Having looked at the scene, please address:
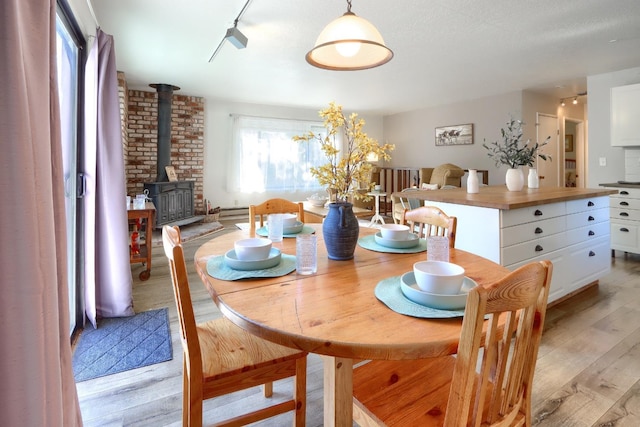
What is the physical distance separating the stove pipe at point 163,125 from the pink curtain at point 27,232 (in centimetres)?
509

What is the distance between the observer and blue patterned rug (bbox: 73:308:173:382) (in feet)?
5.99

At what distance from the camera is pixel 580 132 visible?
6926mm

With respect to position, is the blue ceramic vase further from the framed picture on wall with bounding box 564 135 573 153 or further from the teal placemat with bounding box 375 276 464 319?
the framed picture on wall with bounding box 564 135 573 153

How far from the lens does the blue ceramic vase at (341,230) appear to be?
49.8 inches

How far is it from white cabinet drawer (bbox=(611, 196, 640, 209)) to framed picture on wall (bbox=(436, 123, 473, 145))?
310 centimetres

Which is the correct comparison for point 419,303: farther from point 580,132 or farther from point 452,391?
point 580,132

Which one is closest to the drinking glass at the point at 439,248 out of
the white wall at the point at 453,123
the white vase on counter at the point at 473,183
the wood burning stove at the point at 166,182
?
the white vase on counter at the point at 473,183

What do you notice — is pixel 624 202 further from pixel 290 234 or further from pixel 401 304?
pixel 401 304

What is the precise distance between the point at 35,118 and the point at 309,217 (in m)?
2.35

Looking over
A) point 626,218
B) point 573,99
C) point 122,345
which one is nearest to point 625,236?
point 626,218

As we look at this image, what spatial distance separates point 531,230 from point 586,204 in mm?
850

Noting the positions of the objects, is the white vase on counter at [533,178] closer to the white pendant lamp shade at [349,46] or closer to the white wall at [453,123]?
the white pendant lamp shade at [349,46]

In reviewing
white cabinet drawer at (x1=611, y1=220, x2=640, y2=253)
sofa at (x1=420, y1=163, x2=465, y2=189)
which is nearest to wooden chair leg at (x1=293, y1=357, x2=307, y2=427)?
white cabinet drawer at (x1=611, y1=220, x2=640, y2=253)

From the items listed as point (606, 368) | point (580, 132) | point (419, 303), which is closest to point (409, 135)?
point (580, 132)
